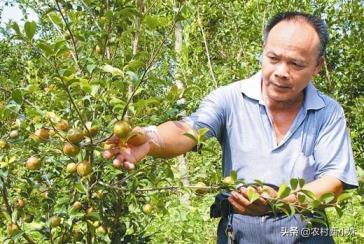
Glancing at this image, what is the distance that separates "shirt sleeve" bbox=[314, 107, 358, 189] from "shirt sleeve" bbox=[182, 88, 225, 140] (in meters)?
0.41

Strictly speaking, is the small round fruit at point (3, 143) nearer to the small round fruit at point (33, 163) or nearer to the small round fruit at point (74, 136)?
the small round fruit at point (33, 163)

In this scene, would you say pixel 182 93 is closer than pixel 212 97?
Yes

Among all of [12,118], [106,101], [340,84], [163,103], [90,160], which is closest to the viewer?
[106,101]

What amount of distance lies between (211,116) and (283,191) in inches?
24.4

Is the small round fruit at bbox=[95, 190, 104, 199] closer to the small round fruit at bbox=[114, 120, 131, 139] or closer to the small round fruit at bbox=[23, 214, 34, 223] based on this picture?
the small round fruit at bbox=[23, 214, 34, 223]

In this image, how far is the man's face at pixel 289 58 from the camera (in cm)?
211

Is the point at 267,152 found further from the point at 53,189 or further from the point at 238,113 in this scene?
the point at 53,189

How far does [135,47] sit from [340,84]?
3940 mm

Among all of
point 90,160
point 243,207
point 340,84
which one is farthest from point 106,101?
point 340,84

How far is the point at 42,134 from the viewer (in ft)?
5.88

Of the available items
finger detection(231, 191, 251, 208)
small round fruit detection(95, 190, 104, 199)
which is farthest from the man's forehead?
small round fruit detection(95, 190, 104, 199)

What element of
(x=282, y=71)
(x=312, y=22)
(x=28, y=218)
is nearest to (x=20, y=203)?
(x=28, y=218)

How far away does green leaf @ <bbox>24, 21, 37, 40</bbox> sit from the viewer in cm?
148

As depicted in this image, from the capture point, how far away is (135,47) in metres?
A: 2.54
